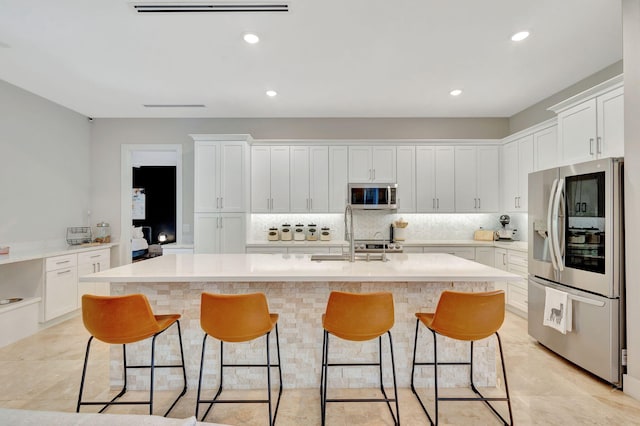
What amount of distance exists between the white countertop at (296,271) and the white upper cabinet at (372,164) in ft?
7.82

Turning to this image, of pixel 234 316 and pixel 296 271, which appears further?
pixel 296 271

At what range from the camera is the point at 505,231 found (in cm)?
468

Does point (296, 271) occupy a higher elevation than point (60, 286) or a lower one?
higher

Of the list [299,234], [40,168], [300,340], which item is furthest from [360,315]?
[40,168]

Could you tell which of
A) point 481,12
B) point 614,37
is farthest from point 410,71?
point 614,37

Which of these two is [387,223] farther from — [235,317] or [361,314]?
[235,317]

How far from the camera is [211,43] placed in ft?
9.29

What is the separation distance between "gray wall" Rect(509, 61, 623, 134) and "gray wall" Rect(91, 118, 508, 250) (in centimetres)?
26

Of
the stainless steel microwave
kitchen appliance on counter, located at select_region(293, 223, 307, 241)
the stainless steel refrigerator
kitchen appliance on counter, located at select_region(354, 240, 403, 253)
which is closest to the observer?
the stainless steel refrigerator

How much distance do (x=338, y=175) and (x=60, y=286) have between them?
4.00 m

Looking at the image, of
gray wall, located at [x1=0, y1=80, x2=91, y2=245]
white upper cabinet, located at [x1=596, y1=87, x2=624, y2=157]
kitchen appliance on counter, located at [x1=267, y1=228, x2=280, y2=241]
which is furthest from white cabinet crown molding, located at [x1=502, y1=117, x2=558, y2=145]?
gray wall, located at [x1=0, y1=80, x2=91, y2=245]

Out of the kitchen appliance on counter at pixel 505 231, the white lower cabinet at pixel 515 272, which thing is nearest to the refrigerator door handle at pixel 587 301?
the white lower cabinet at pixel 515 272

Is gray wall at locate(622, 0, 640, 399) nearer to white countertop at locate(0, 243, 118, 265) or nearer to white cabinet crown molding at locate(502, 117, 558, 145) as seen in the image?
white cabinet crown molding at locate(502, 117, 558, 145)

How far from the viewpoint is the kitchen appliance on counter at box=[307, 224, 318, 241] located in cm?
494
